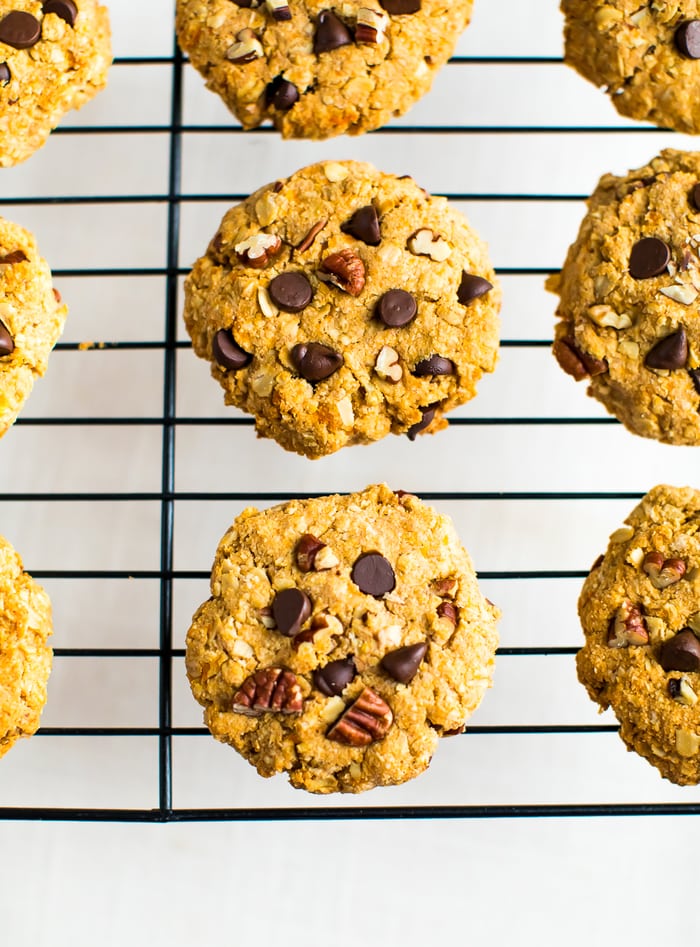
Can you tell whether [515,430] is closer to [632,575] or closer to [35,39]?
[632,575]

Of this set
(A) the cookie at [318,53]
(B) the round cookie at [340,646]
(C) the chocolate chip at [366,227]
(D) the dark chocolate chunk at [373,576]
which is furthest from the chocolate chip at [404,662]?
(A) the cookie at [318,53]

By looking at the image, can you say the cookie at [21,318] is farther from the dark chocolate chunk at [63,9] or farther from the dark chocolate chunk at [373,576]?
the dark chocolate chunk at [373,576]

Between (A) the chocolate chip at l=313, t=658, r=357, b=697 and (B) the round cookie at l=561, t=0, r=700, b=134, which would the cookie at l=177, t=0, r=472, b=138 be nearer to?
(B) the round cookie at l=561, t=0, r=700, b=134

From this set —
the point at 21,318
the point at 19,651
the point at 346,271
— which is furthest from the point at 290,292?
the point at 19,651

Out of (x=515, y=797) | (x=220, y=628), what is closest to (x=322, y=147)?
(x=220, y=628)

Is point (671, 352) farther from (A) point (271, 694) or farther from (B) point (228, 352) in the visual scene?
(A) point (271, 694)

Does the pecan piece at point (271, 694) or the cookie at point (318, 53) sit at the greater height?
the cookie at point (318, 53)
